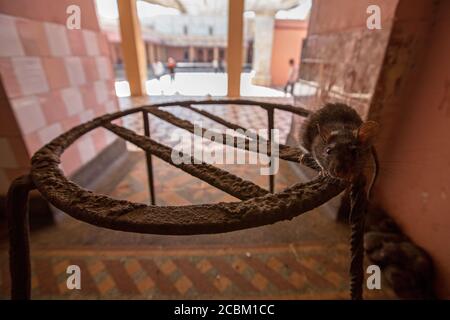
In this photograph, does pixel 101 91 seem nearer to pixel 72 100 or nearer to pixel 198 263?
pixel 72 100

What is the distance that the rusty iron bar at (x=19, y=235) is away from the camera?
2.97 feet

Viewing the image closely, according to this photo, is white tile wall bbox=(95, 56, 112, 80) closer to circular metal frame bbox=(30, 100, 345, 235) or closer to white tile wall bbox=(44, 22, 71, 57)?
white tile wall bbox=(44, 22, 71, 57)

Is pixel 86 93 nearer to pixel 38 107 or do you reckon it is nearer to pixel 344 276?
pixel 38 107

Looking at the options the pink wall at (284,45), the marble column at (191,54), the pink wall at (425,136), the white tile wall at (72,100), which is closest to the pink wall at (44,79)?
the white tile wall at (72,100)

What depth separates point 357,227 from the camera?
0.92 m

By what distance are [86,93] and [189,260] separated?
7.60 ft

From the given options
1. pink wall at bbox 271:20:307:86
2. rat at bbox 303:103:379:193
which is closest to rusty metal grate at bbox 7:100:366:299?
rat at bbox 303:103:379:193

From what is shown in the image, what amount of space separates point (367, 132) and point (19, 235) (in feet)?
4.34

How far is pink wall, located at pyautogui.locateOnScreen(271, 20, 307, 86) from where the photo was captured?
35.5ft

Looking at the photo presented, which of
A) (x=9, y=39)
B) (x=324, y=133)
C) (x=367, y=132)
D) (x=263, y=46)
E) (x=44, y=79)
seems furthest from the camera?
(x=263, y=46)

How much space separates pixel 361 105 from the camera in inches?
76.2

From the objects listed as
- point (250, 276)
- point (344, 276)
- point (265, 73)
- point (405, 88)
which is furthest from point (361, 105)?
point (265, 73)

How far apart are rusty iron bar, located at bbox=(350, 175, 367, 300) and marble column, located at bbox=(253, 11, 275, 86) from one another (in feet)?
35.2

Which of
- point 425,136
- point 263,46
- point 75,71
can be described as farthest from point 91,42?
point 263,46
